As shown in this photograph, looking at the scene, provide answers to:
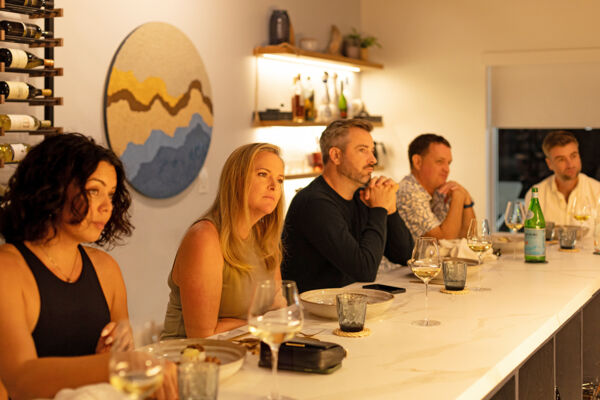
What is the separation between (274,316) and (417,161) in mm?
2834

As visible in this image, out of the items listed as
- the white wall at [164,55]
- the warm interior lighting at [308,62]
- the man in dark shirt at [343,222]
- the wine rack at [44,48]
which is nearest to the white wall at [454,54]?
the warm interior lighting at [308,62]

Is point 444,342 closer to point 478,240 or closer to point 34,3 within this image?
point 478,240

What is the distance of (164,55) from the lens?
155 inches

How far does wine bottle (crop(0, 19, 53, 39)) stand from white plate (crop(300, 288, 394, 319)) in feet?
5.55

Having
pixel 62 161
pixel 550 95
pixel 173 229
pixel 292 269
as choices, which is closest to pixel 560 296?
pixel 292 269

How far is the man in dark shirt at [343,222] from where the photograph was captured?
2.73 m

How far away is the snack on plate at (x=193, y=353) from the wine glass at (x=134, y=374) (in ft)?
1.10

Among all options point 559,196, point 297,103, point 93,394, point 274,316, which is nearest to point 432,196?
point 559,196

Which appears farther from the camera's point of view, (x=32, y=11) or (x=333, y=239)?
(x=32, y=11)

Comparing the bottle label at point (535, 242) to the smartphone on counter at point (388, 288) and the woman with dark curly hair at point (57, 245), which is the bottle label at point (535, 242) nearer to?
the smartphone on counter at point (388, 288)

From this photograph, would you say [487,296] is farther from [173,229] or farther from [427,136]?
[173,229]

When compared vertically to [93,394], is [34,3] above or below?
above

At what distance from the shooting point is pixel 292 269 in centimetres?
292

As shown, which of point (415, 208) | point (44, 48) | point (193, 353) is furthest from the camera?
point (415, 208)
